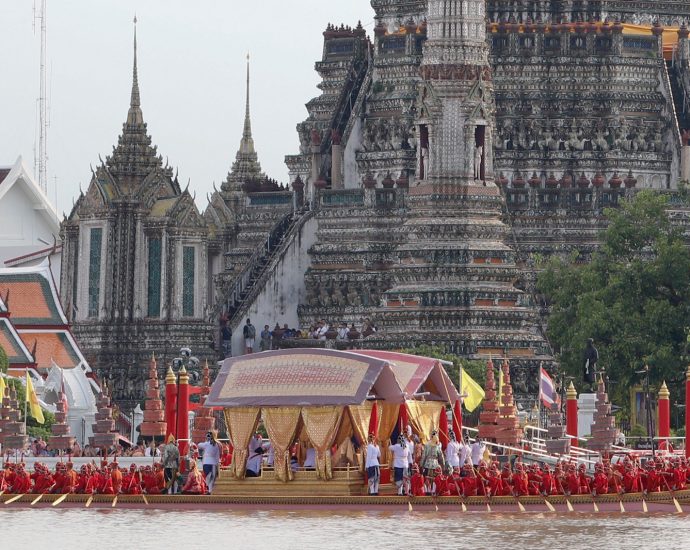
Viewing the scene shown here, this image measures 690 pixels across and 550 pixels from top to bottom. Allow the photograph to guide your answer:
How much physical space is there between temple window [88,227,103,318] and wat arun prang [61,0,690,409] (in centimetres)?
5

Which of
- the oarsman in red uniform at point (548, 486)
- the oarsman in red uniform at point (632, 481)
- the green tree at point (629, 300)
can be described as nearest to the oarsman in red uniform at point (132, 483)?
the oarsman in red uniform at point (548, 486)

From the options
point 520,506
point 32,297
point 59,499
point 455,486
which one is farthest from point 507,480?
point 32,297

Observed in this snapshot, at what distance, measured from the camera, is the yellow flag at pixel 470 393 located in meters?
76.5

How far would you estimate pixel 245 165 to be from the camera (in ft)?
394

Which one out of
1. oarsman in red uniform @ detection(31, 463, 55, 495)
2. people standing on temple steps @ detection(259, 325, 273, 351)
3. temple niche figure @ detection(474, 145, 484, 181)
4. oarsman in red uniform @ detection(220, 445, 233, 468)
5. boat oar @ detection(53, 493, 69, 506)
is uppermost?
temple niche figure @ detection(474, 145, 484, 181)

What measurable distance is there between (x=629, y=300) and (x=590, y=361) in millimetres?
4215

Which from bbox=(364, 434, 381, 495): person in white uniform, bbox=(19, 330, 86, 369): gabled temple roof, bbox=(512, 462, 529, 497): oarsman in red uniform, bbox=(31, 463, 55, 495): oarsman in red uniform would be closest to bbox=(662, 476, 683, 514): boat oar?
bbox=(512, 462, 529, 497): oarsman in red uniform

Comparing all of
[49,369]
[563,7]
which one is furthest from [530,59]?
[49,369]

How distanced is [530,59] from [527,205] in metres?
5.26

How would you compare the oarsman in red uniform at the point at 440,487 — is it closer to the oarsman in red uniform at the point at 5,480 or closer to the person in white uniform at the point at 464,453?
the person in white uniform at the point at 464,453

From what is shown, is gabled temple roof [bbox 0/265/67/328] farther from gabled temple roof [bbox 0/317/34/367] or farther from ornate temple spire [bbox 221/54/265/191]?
ornate temple spire [bbox 221/54/265/191]

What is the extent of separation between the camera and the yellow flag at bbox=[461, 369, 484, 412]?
7646cm

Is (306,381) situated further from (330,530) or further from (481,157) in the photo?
(481,157)

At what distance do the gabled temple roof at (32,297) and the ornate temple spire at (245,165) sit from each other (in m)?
20.7
